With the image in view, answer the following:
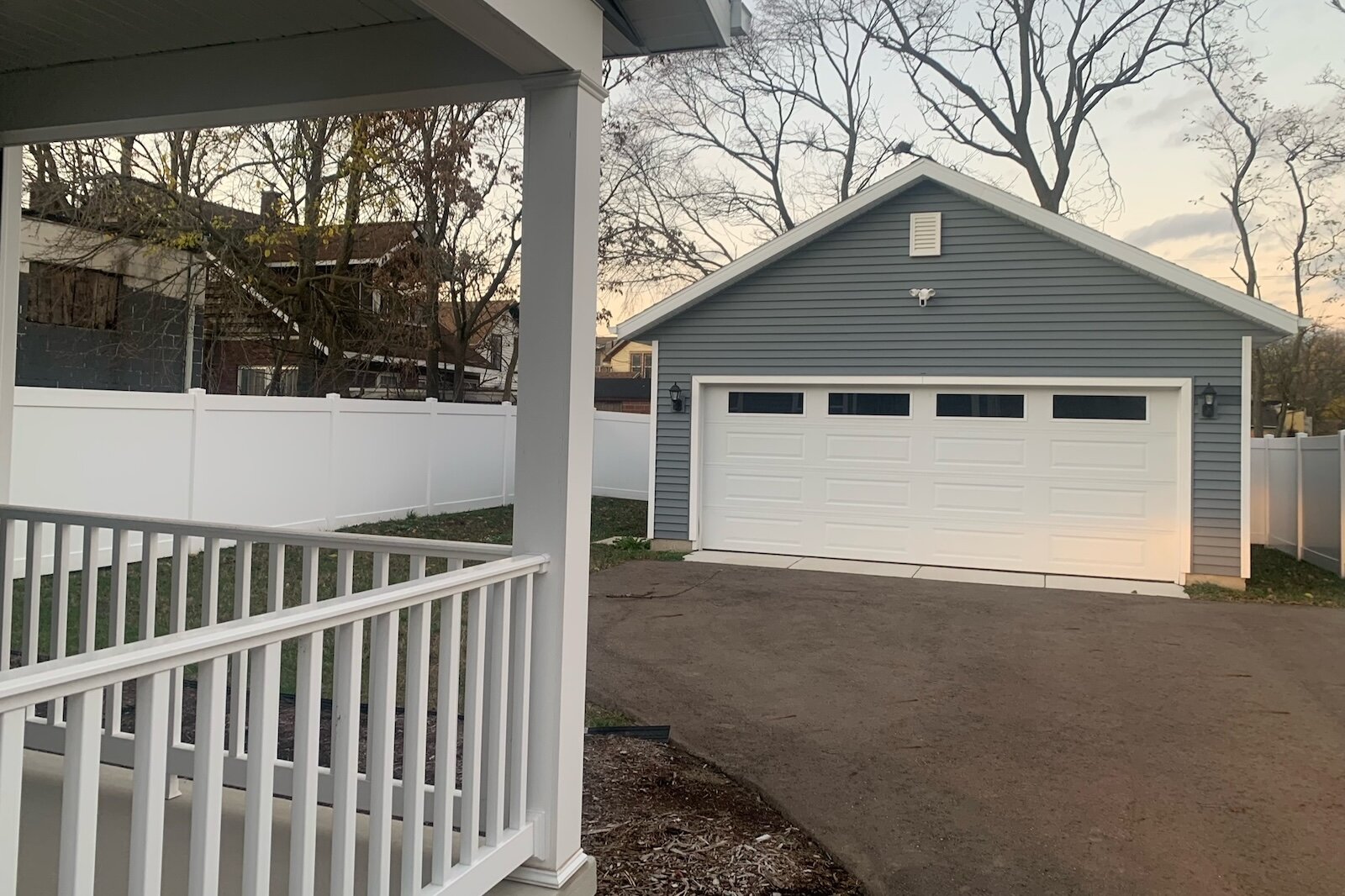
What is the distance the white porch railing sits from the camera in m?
1.46

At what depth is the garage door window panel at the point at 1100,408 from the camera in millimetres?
9438

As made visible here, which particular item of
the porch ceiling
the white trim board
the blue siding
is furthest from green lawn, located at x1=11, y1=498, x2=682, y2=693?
the white trim board

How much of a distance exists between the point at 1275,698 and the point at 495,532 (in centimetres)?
813

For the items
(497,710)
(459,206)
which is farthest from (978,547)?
(459,206)

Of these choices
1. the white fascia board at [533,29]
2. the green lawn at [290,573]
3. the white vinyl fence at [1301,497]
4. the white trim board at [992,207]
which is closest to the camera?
the white fascia board at [533,29]

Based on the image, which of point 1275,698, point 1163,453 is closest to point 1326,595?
point 1163,453

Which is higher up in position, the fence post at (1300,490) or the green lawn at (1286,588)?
the fence post at (1300,490)

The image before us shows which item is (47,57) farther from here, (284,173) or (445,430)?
(284,173)

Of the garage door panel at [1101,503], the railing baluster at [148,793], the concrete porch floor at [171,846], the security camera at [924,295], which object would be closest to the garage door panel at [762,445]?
the security camera at [924,295]

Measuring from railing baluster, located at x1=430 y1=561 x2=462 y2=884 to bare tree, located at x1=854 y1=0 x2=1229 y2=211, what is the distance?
66.8 ft

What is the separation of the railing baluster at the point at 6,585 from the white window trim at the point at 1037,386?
786 centimetres

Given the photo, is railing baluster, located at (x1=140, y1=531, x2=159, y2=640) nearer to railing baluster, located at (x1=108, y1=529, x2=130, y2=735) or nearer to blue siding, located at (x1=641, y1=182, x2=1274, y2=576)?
railing baluster, located at (x1=108, y1=529, x2=130, y2=735)

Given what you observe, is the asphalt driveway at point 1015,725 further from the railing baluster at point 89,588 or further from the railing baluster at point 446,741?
the railing baluster at point 89,588

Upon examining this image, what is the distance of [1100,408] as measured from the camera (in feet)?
31.3
